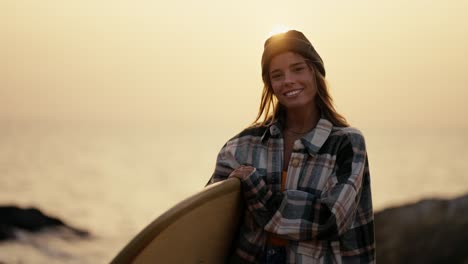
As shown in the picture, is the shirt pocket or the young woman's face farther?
the young woman's face

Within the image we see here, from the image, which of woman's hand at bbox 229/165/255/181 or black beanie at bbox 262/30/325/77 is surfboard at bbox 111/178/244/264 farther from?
black beanie at bbox 262/30/325/77

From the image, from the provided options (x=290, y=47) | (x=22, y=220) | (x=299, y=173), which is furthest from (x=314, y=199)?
(x=22, y=220)

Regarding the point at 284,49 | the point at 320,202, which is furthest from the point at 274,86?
the point at 320,202

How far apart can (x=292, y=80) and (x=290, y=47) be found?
13 centimetres

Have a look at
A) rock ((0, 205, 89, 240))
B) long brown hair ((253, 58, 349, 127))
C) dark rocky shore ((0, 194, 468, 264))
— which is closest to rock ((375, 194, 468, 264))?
dark rocky shore ((0, 194, 468, 264))

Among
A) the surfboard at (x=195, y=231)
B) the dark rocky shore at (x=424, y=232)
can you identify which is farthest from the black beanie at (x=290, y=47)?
the dark rocky shore at (x=424, y=232)

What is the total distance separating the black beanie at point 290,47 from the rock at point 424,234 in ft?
11.1

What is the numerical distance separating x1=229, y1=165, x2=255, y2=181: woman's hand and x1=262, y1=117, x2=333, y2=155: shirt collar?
19 cm

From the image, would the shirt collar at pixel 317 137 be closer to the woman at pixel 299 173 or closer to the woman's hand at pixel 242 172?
the woman at pixel 299 173

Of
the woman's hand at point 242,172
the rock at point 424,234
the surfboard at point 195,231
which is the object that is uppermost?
the woman's hand at point 242,172

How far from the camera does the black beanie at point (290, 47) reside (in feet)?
8.04

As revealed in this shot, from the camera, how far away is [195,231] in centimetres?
229

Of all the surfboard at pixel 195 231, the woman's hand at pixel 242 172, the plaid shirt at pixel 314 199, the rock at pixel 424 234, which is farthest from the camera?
the rock at pixel 424 234

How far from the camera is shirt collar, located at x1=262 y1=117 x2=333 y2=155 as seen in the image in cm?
236
